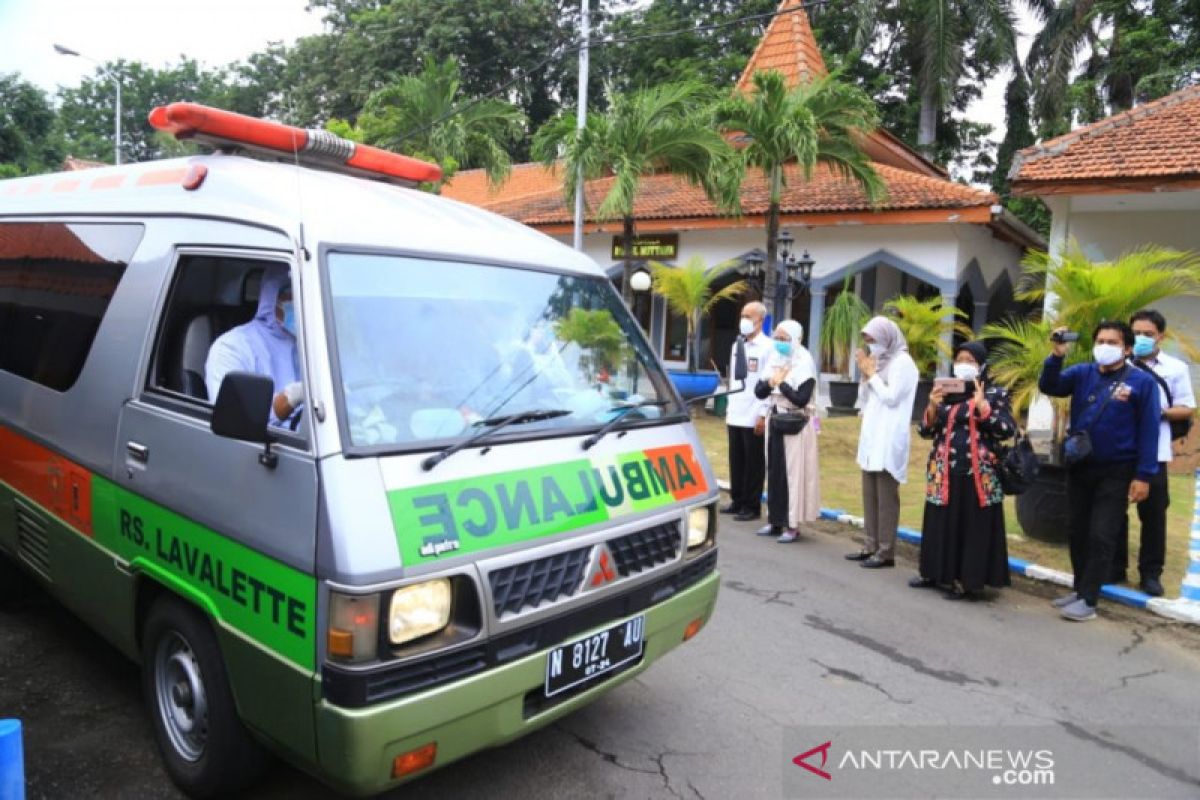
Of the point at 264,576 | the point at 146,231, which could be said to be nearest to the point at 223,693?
the point at 264,576

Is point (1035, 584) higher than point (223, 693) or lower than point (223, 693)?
lower

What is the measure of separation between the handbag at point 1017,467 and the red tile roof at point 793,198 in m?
10.2

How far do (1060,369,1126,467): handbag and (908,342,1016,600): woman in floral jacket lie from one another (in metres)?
0.33

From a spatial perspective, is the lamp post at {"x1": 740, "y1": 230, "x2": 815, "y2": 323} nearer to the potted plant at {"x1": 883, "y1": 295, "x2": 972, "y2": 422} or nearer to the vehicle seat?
the potted plant at {"x1": 883, "y1": 295, "x2": 972, "y2": 422}

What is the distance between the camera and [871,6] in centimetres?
2502

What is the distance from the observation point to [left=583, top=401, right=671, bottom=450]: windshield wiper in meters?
3.10

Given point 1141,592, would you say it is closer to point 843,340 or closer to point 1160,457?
point 1160,457

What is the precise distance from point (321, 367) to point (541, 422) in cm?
80

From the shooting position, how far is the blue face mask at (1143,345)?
18.1 feet

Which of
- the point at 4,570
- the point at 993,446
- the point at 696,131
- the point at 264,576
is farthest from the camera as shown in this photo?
the point at 696,131

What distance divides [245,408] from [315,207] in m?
0.81

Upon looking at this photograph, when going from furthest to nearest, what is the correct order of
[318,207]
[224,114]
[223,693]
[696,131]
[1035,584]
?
[696,131], [1035,584], [224,114], [318,207], [223,693]

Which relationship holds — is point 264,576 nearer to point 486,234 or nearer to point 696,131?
point 486,234
